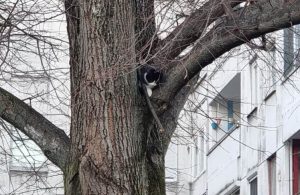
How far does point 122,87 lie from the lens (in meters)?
9.95

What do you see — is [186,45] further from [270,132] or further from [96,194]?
[270,132]

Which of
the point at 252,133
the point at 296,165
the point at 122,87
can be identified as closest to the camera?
the point at 122,87

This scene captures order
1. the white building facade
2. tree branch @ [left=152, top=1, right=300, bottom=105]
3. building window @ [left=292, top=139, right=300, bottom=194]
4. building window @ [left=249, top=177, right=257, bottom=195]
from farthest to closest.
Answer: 1. building window @ [left=249, top=177, right=257, bottom=195]
2. building window @ [left=292, top=139, right=300, bottom=194]
3. the white building facade
4. tree branch @ [left=152, top=1, right=300, bottom=105]

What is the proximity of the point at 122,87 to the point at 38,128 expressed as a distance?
1.10m

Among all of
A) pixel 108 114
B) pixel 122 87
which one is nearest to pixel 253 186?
pixel 122 87

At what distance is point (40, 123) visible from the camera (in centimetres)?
1048

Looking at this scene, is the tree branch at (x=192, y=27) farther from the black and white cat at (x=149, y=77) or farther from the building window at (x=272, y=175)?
the building window at (x=272, y=175)

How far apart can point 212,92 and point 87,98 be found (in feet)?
8.33

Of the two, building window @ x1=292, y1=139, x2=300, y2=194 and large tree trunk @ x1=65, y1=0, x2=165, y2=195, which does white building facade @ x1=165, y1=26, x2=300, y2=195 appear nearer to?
building window @ x1=292, y1=139, x2=300, y2=194

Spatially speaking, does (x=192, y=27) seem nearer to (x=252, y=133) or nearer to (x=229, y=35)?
(x=229, y=35)

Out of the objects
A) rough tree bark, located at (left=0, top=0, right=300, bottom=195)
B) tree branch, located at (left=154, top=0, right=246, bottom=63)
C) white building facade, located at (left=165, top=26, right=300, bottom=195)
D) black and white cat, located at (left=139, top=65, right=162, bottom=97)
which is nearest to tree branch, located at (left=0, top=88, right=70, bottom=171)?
rough tree bark, located at (left=0, top=0, right=300, bottom=195)

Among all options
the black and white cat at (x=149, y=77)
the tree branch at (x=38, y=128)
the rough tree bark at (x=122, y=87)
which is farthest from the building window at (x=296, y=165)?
the tree branch at (x=38, y=128)

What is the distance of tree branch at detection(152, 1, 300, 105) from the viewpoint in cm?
987

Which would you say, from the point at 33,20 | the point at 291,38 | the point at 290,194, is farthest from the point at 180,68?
the point at 290,194
